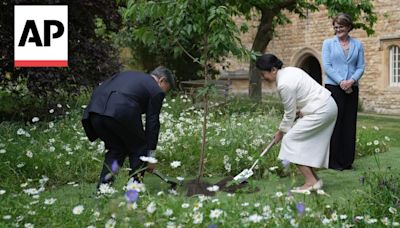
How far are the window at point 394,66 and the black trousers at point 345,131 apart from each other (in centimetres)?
1386

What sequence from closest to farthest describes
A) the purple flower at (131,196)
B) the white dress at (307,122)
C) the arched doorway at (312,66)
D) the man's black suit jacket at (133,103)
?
the purple flower at (131,196) → the man's black suit jacket at (133,103) → the white dress at (307,122) → the arched doorway at (312,66)

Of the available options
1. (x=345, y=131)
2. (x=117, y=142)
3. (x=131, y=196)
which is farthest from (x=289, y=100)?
(x=131, y=196)

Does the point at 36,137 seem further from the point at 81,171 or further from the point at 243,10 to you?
the point at 243,10

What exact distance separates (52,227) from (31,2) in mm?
7013

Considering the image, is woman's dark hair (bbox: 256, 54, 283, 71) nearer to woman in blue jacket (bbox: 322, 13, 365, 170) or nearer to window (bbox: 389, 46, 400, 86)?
woman in blue jacket (bbox: 322, 13, 365, 170)

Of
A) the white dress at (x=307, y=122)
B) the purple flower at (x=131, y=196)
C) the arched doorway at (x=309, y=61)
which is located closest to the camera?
the purple flower at (x=131, y=196)

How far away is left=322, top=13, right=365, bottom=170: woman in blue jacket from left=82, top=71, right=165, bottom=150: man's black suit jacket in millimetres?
2809

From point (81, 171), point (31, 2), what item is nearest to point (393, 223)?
point (81, 171)

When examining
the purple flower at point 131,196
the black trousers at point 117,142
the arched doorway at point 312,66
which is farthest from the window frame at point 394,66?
the purple flower at point 131,196

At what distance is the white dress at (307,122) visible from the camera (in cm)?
545

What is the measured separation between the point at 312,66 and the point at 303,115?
20.2m

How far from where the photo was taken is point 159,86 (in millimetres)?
5039

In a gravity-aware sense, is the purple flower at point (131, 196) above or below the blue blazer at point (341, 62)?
below

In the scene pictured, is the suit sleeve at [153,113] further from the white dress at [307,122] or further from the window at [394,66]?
the window at [394,66]
